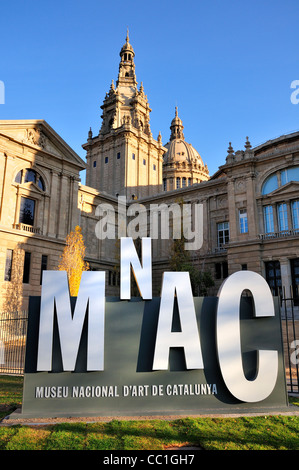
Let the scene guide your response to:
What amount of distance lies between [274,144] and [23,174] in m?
28.1

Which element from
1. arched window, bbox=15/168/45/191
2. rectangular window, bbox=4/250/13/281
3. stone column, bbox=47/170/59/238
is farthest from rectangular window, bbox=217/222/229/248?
rectangular window, bbox=4/250/13/281

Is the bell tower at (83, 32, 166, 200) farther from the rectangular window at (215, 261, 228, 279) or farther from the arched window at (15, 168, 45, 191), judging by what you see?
the arched window at (15, 168, 45, 191)

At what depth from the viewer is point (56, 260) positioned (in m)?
36.8

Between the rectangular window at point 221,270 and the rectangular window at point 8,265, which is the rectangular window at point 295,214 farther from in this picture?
the rectangular window at point 8,265

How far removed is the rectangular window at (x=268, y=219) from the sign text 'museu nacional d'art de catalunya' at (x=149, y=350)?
27.2 meters

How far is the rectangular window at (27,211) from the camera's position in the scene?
35.3 metres

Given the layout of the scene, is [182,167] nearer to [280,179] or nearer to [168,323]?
[280,179]

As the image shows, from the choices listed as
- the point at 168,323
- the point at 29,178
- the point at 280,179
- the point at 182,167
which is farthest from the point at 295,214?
the point at 182,167

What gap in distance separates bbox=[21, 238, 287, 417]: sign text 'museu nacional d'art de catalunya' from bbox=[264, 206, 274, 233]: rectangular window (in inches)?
1072

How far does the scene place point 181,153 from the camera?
3878 inches

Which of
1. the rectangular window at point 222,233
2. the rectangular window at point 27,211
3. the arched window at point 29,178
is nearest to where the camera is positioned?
the rectangular window at point 27,211

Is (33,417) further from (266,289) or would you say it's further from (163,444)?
(266,289)

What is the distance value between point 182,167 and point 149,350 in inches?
3460

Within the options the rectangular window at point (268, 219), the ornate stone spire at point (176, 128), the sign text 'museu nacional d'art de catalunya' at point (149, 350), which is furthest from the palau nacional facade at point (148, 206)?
the ornate stone spire at point (176, 128)
